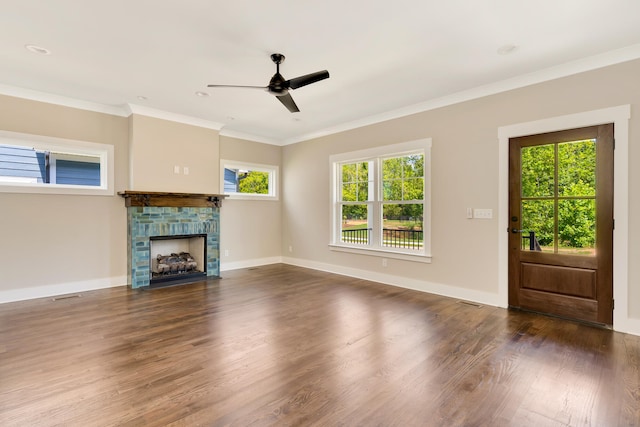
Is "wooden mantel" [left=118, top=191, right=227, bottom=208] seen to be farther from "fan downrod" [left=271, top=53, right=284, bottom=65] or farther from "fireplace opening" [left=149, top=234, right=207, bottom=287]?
"fan downrod" [left=271, top=53, right=284, bottom=65]

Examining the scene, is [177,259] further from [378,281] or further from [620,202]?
[620,202]

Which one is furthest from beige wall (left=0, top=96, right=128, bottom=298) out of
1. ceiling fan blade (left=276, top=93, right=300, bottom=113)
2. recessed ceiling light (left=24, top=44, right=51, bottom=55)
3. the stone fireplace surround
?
ceiling fan blade (left=276, top=93, right=300, bottom=113)

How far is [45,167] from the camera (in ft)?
14.6

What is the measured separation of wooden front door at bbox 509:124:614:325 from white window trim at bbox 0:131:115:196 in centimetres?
576

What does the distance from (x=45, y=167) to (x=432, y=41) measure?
17.4 ft

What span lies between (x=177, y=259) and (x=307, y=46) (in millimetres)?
4254

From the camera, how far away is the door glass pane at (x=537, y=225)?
3.57 meters

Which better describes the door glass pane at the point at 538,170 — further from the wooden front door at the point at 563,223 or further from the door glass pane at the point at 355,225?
the door glass pane at the point at 355,225

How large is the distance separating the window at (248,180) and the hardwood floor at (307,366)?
9.68ft

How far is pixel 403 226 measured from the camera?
5082 millimetres

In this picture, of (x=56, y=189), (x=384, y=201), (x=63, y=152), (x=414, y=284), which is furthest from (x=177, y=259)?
(x=414, y=284)

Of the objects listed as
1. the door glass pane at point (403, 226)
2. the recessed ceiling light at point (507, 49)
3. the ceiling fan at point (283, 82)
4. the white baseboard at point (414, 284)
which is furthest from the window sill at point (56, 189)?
the recessed ceiling light at point (507, 49)

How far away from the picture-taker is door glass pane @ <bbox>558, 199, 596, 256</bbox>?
10.9ft

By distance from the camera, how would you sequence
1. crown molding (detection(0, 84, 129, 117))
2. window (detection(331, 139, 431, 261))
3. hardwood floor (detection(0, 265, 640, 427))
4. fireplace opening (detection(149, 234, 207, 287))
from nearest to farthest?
hardwood floor (detection(0, 265, 640, 427)), crown molding (detection(0, 84, 129, 117)), window (detection(331, 139, 431, 261)), fireplace opening (detection(149, 234, 207, 287))
